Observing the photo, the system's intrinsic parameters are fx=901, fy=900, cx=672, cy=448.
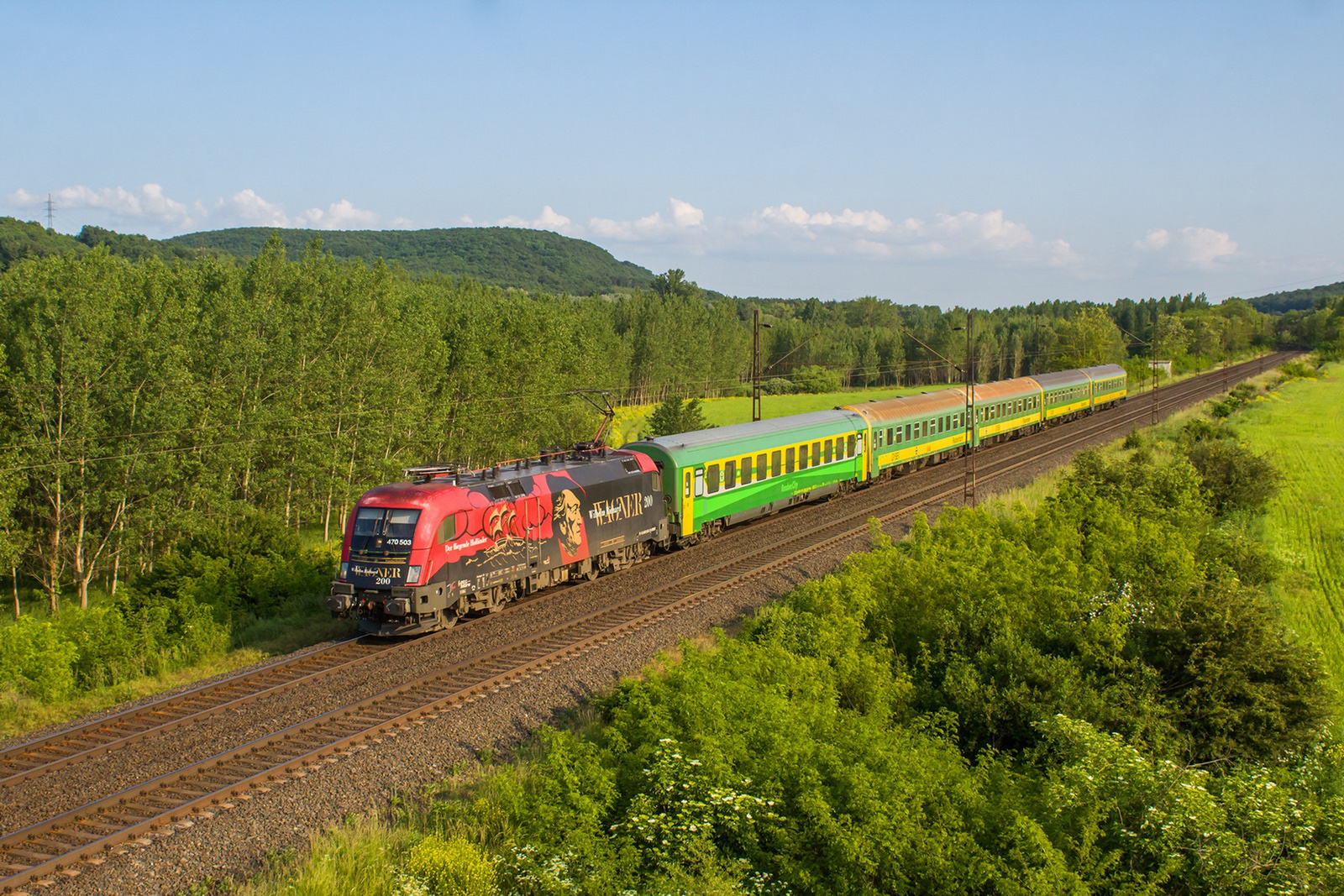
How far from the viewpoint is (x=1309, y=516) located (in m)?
28.9

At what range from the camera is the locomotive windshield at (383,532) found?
17.9m

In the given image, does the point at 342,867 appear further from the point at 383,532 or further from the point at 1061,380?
the point at 1061,380

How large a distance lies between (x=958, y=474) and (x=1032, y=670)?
26469 millimetres

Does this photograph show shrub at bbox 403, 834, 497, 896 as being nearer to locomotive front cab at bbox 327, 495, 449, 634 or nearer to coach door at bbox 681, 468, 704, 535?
locomotive front cab at bbox 327, 495, 449, 634

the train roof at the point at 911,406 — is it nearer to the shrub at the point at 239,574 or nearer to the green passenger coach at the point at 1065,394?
the green passenger coach at the point at 1065,394

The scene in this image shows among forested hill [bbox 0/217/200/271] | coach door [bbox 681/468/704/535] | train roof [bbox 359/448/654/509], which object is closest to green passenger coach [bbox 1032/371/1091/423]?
coach door [bbox 681/468/704/535]

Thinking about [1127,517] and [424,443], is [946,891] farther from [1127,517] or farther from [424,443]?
[424,443]

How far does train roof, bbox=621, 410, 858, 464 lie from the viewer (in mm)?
26375

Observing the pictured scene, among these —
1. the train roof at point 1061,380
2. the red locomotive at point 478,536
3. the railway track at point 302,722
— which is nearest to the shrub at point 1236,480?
the railway track at point 302,722

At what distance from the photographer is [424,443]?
149 feet

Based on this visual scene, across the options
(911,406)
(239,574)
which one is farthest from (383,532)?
(911,406)

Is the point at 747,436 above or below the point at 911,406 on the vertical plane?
below

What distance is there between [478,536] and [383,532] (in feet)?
6.36

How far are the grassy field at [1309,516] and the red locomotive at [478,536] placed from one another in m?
15.4
